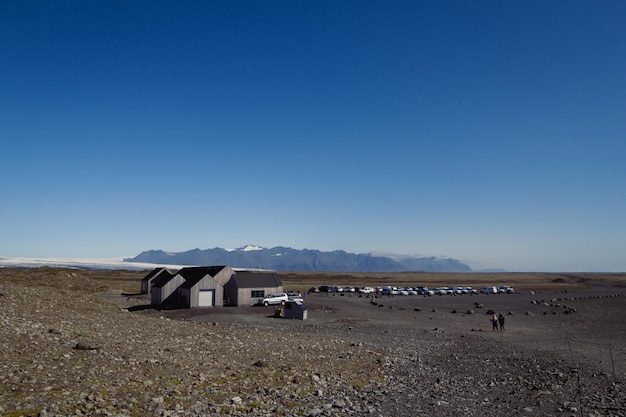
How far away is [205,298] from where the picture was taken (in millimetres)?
61750

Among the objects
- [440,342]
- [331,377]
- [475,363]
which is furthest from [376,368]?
[440,342]

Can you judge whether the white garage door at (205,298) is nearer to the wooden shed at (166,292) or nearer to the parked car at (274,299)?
the wooden shed at (166,292)

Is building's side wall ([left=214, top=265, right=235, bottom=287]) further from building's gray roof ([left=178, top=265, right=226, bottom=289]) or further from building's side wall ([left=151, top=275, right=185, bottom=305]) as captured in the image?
building's side wall ([left=151, top=275, right=185, bottom=305])

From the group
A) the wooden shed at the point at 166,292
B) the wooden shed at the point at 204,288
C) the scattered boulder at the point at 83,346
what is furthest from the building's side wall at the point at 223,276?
the scattered boulder at the point at 83,346

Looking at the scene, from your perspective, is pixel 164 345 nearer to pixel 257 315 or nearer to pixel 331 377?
pixel 331 377

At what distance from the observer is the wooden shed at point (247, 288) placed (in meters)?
63.8

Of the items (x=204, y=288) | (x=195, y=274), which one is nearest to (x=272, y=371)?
(x=204, y=288)

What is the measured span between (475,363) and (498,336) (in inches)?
622

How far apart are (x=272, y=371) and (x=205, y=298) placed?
139 ft

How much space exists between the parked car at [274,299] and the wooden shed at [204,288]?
6.10 meters

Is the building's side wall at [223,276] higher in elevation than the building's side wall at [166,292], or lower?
higher

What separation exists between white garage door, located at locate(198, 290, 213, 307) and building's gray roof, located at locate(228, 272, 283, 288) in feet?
12.8

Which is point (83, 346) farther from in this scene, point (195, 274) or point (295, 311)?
point (195, 274)

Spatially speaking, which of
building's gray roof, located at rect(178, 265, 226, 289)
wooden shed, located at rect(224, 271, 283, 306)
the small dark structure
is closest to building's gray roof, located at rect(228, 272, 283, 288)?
wooden shed, located at rect(224, 271, 283, 306)
